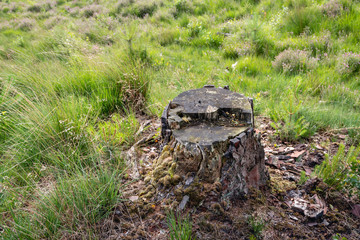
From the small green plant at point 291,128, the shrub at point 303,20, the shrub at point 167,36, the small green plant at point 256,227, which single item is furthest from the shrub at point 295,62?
the small green plant at point 256,227

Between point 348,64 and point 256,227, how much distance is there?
447 cm

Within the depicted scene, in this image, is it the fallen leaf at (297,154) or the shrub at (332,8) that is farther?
the shrub at (332,8)

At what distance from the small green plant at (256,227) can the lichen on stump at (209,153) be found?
0.26 metres

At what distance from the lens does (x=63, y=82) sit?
4258 mm

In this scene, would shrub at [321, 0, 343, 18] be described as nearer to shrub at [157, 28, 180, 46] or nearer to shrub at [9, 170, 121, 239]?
shrub at [157, 28, 180, 46]

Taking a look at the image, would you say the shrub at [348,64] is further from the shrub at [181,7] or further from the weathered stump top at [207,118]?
the shrub at [181,7]

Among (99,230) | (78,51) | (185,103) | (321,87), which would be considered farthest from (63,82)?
(321,87)

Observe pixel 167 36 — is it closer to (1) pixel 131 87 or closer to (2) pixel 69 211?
(1) pixel 131 87

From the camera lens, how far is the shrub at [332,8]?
6176 millimetres

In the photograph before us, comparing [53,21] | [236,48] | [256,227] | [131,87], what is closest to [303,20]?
[236,48]

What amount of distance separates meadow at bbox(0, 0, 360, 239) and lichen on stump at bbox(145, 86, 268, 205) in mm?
556

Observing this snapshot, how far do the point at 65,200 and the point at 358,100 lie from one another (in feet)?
14.8

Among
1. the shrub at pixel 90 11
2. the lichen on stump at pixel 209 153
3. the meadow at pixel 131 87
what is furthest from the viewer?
the shrub at pixel 90 11

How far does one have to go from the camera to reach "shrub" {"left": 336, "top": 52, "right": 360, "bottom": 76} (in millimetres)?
4793
